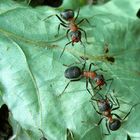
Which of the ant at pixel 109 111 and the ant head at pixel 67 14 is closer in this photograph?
the ant at pixel 109 111

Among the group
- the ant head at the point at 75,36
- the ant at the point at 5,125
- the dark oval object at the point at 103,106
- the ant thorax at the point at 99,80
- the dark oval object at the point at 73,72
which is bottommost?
the ant at the point at 5,125

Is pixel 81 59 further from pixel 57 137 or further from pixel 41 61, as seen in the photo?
pixel 57 137

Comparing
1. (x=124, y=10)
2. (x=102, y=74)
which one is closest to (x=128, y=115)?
(x=102, y=74)

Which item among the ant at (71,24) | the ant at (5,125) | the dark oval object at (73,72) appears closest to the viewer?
the dark oval object at (73,72)

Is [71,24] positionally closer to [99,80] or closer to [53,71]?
[53,71]

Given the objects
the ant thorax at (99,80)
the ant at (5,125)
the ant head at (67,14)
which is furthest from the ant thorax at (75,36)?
the ant at (5,125)

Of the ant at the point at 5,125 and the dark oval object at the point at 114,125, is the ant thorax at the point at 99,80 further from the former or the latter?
the ant at the point at 5,125

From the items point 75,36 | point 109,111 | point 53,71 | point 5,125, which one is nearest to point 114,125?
point 109,111
